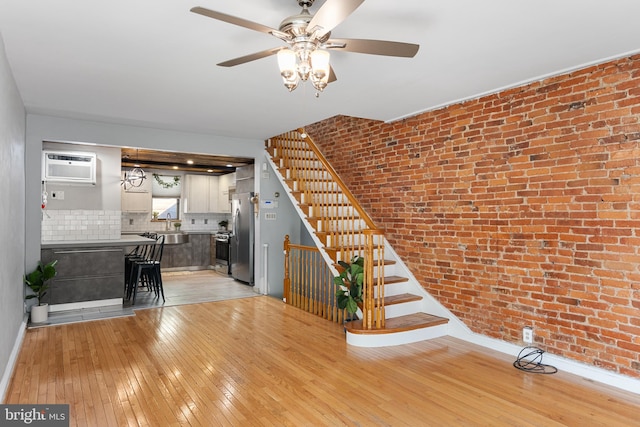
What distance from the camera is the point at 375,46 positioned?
86.9 inches

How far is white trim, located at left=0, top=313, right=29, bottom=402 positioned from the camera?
2.88 meters

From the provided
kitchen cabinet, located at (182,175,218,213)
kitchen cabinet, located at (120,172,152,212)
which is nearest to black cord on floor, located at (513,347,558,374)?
kitchen cabinet, located at (182,175,218,213)

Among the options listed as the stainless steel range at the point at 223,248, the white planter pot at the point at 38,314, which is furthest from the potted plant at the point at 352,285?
the stainless steel range at the point at 223,248

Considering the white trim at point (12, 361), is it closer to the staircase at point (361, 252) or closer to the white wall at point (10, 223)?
the white wall at point (10, 223)

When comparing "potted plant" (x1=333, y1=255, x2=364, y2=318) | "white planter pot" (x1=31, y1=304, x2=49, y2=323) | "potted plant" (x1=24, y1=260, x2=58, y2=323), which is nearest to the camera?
"potted plant" (x1=333, y1=255, x2=364, y2=318)

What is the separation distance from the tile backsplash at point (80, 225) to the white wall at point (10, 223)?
1.40 m

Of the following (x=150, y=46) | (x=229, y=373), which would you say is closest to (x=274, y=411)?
(x=229, y=373)

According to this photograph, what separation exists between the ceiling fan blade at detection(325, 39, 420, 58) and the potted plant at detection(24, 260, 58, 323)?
4.40m

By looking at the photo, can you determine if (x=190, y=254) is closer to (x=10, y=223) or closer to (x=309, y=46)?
(x=10, y=223)

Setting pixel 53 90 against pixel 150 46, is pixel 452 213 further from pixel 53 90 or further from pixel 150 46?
pixel 53 90

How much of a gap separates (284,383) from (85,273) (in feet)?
12.2

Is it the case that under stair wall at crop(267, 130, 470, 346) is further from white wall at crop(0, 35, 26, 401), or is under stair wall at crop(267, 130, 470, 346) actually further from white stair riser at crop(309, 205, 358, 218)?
white wall at crop(0, 35, 26, 401)

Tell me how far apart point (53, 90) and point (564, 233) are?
5053 millimetres

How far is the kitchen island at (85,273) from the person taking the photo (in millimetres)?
5188
